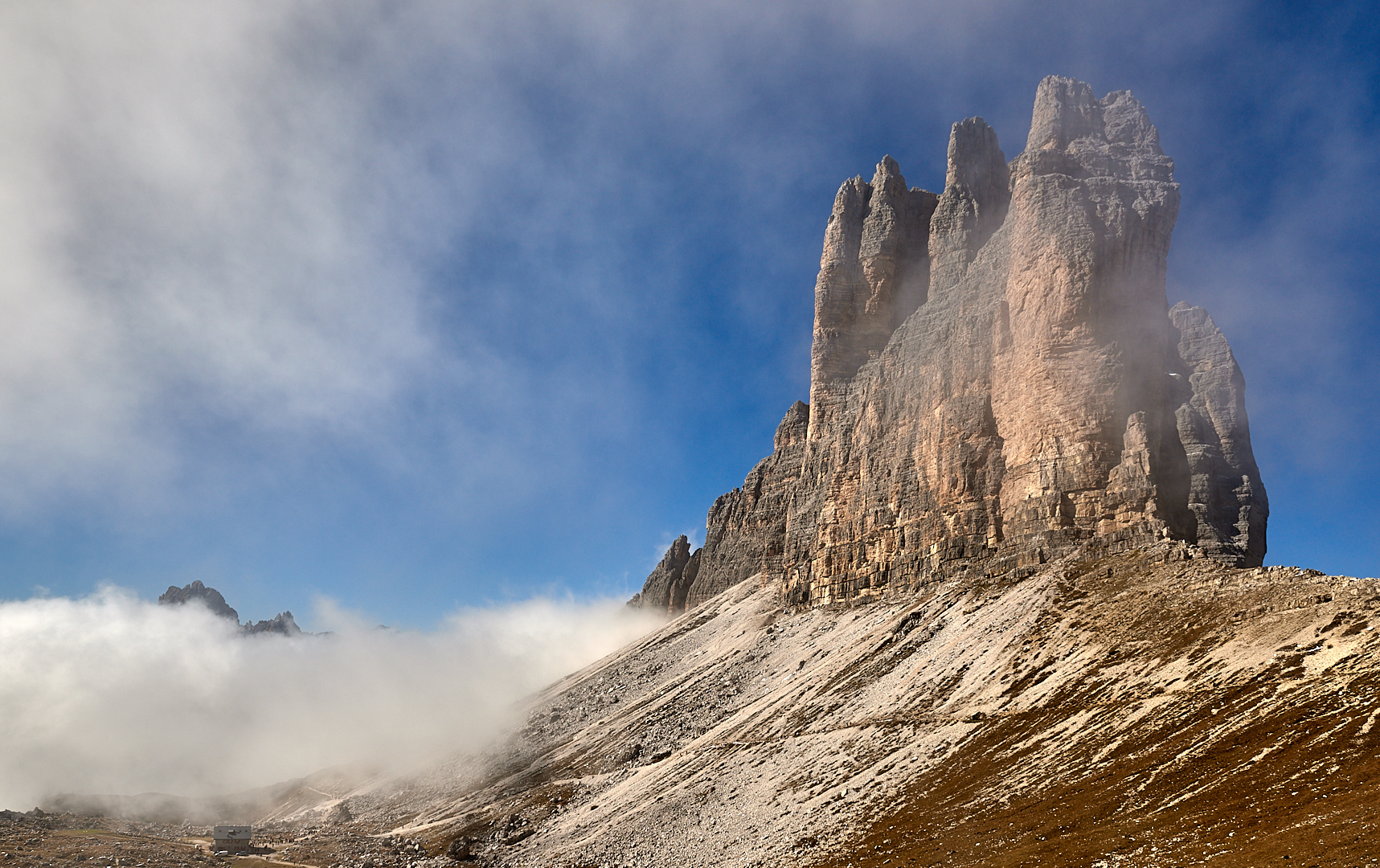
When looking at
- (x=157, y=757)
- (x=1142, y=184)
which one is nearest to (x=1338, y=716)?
(x=1142, y=184)

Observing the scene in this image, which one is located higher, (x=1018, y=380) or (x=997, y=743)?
(x=1018, y=380)

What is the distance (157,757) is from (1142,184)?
210534 millimetres

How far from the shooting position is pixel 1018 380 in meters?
84.1

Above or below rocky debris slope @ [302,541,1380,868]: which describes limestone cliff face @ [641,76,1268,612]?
above

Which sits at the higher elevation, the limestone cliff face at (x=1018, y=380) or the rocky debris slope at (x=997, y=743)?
the limestone cliff face at (x=1018, y=380)

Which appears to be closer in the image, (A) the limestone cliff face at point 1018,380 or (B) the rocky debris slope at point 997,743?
(B) the rocky debris slope at point 997,743

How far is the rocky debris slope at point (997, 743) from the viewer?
1120 inches

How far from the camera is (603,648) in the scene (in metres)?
162

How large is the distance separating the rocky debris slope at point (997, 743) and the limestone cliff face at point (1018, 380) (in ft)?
29.7

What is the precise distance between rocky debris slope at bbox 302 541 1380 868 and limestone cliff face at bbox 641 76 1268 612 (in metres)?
9.06

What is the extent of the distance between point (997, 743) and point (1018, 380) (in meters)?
50.3

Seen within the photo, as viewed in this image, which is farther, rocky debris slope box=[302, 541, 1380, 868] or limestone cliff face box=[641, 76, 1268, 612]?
limestone cliff face box=[641, 76, 1268, 612]

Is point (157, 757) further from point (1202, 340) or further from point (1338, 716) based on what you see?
point (1202, 340)

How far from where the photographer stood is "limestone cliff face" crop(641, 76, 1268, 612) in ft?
243
